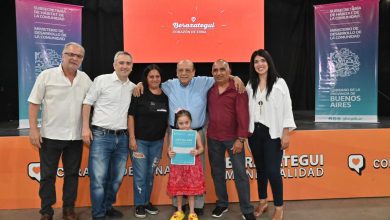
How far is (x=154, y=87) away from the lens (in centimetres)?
284

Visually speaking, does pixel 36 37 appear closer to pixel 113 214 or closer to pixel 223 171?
pixel 113 214

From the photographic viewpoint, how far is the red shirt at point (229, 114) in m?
2.66

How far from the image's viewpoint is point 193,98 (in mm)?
2799

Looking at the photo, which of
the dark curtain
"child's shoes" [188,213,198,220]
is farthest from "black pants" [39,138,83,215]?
the dark curtain

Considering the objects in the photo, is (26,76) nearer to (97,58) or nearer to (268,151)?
(97,58)

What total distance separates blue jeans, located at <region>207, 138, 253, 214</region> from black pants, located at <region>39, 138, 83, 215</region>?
113cm

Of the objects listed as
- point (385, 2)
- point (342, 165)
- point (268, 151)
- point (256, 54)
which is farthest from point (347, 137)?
point (385, 2)

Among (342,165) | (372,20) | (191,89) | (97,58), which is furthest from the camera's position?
(97,58)

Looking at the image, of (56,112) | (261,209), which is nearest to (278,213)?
(261,209)

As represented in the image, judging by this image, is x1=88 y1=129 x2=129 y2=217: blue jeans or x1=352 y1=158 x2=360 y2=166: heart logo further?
x1=352 y1=158 x2=360 y2=166: heart logo

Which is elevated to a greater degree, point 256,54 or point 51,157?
point 256,54

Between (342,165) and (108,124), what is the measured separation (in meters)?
2.36

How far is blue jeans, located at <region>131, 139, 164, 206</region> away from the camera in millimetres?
2852

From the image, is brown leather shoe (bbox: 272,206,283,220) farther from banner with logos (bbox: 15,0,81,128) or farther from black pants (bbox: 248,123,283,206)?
banner with logos (bbox: 15,0,81,128)
